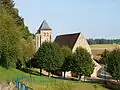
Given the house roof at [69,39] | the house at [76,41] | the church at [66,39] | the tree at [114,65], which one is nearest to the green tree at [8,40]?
the tree at [114,65]

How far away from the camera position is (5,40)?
56.9m

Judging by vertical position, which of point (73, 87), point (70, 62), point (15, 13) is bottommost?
point (73, 87)

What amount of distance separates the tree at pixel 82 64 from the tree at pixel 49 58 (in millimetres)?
3665

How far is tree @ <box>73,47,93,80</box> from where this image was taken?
74.9 meters

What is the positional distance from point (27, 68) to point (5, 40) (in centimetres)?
3158

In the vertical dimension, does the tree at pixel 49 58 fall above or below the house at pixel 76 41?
below

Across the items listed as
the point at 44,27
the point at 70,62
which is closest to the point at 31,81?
the point at 70,62

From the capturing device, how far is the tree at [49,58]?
76.2 meters

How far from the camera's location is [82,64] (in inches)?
2965

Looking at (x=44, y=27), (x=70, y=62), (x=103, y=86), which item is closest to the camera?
(x=103, y=86)

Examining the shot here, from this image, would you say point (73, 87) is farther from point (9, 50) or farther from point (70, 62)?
point (70, 62)

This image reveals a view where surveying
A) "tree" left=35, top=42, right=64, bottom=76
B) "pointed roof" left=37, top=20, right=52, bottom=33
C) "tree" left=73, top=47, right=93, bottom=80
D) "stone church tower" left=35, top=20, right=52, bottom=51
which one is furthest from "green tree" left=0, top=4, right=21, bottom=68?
"pointed roof" left=37, top=20, right=52, bottom=33

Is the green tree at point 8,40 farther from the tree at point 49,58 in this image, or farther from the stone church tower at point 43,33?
the stone church tower at point 43,33

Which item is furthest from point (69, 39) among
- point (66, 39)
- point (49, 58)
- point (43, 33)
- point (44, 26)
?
point (49, 58)
